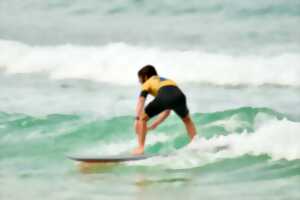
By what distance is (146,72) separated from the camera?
21.9ft

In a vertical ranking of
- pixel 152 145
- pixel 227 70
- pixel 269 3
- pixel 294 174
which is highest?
pixel 269 3

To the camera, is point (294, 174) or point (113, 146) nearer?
point (294, 174)

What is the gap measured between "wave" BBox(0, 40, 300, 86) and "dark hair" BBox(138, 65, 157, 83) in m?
0.54

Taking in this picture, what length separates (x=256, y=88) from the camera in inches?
277

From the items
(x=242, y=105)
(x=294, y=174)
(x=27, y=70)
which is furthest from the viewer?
(x=27, y=70)

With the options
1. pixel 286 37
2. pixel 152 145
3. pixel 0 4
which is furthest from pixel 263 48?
pixel 0 4

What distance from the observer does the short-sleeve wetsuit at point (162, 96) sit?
21.8 feet

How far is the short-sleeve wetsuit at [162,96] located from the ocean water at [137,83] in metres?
0.33

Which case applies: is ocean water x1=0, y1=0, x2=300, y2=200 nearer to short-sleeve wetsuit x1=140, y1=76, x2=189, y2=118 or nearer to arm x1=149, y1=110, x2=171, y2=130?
arm x1=149, y1=110, x2=171, y2=130

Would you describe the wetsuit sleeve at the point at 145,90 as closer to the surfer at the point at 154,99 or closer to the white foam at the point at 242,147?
the surfer at the point at 154,99

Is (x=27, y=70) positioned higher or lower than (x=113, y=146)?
higher

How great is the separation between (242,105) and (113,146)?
1116 millimetres

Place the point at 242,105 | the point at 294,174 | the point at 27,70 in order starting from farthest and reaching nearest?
the point at 27,70 < the point at 242,105 < the point at 294,174

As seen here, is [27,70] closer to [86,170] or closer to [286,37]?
[86,170]
